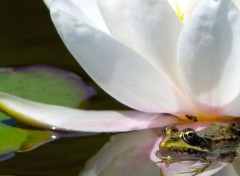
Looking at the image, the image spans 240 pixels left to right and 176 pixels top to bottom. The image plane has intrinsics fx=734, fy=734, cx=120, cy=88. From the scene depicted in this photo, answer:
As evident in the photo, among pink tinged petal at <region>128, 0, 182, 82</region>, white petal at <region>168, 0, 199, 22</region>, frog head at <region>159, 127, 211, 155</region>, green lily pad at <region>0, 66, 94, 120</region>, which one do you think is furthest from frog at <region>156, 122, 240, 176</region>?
green lily pad at <region>0, 66, 94, 120</region>

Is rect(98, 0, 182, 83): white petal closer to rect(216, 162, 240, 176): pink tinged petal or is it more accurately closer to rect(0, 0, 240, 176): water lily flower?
rect(0, 0, 240, 176): water lily flower

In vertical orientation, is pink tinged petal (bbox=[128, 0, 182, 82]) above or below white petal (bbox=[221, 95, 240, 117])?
above

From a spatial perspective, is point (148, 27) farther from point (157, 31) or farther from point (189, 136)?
point (189, 136)

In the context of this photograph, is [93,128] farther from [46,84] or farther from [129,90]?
[46,84]

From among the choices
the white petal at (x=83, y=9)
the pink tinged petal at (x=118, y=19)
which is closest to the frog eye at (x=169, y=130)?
the pink tinged petal at (x=118, y=19)

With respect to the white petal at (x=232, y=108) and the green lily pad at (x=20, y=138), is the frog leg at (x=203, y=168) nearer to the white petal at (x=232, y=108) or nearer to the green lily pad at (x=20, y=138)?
the white petal at (x=232, y=108)

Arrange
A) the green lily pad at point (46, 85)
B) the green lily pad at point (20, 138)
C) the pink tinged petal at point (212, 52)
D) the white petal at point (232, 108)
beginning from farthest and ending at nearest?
the green lily pad at point (46, 85)
the green lily pad at point (20, 138)
the white petal at point (232, 108)
the pink tinged petal at point (212, 52)
